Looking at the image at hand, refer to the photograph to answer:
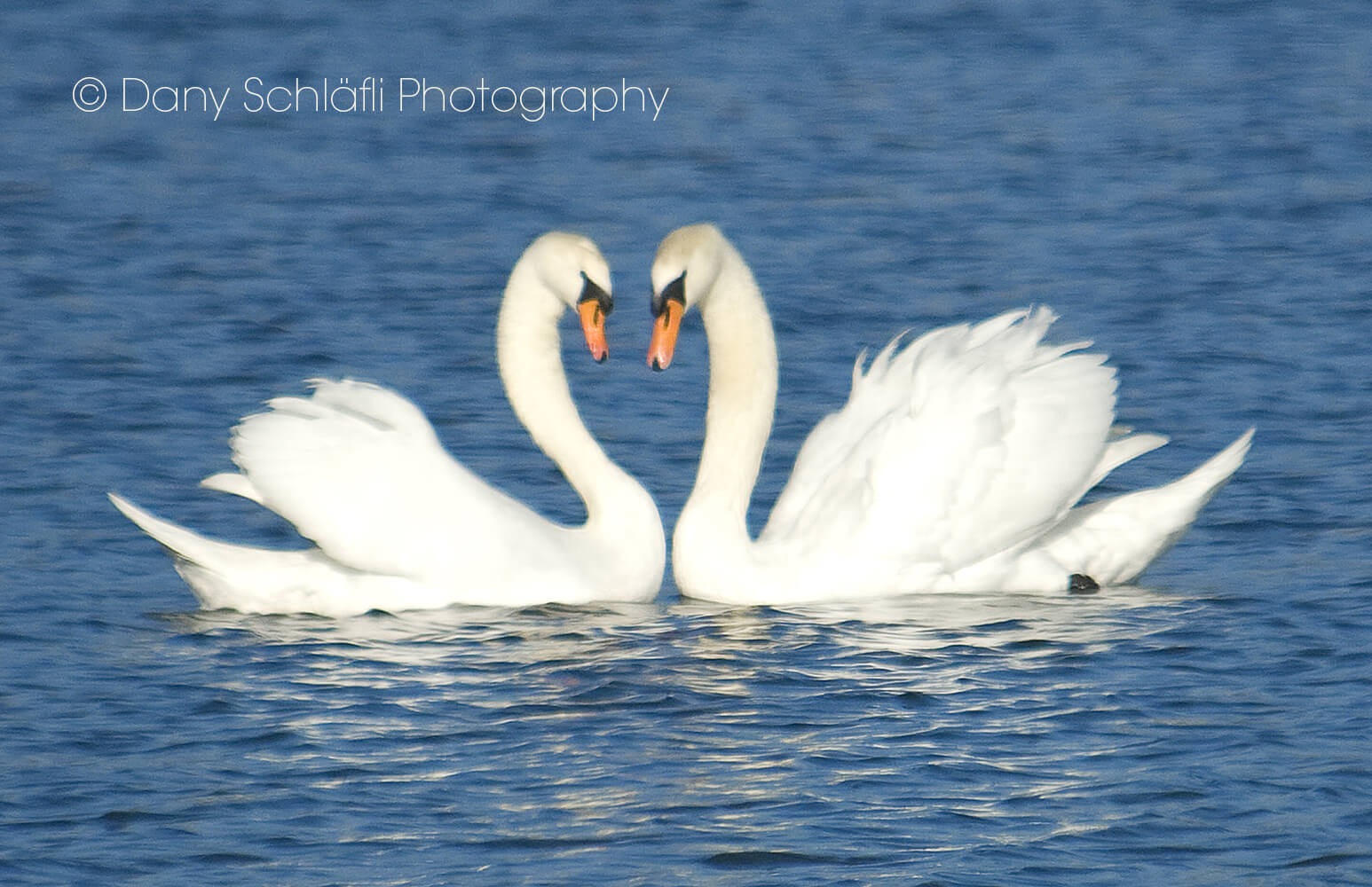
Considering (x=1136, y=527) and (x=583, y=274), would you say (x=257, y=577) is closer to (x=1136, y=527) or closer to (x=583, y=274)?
(x=583, y=274)

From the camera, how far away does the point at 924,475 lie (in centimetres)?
866

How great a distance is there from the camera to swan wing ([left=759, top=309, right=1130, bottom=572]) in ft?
28.4

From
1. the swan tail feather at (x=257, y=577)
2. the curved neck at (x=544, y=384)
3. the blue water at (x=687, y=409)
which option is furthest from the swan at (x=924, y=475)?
the swan tail feather at (x=257, y=577)

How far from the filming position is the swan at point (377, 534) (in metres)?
8.42

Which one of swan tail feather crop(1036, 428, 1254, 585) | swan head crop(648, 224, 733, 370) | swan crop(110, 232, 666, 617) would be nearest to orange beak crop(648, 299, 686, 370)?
swan head crop(648, 224, 733, 370)

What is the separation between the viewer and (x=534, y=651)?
802 cm

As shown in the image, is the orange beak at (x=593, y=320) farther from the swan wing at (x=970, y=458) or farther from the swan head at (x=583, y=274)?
the swan wing at (x=970, y=458)

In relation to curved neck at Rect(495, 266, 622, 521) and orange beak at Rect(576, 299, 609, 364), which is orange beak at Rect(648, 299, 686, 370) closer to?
orange beak at Rect(576, 299, 609, 364)

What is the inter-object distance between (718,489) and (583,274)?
92 centimetres

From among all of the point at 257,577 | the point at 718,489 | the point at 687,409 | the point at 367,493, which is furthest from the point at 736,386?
the point at 687,409

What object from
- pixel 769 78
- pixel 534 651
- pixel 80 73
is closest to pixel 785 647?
pixel 534 651

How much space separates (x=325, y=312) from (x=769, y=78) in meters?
5.68

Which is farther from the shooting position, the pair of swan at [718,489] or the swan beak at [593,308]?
the swan beak at [593,308]

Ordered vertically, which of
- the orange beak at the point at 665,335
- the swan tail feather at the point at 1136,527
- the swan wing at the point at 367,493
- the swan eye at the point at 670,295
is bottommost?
the swan tail feather at the point at 1136,527
